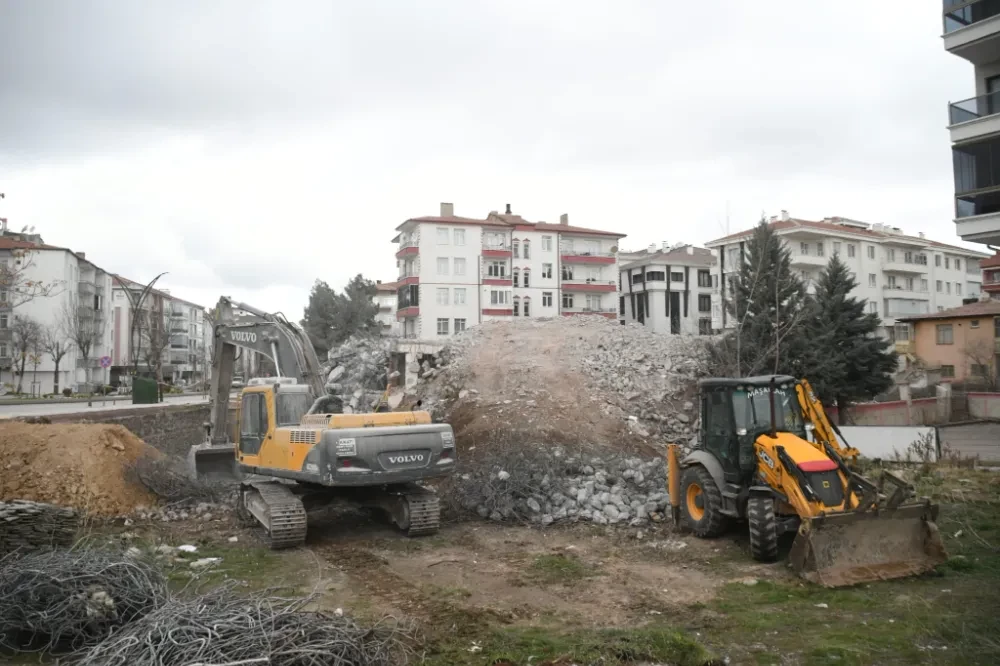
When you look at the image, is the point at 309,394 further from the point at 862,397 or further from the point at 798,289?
the point at 862,397

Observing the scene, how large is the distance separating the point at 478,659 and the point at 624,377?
16.4 meters

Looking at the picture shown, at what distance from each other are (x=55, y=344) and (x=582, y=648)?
178 ft

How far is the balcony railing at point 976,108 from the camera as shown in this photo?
62.7 feet

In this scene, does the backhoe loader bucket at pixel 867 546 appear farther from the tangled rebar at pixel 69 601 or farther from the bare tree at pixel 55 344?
the bare tree at pixel 55 344

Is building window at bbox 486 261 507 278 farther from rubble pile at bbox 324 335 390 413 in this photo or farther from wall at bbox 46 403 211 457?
wall at bbox 46 403 211 457

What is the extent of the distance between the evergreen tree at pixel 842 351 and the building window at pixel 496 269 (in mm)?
27981

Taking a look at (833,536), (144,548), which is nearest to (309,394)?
(144,548)

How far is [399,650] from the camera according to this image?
6.05m

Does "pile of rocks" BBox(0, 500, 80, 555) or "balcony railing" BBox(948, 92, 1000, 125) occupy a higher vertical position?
"balcony railing" BBox(948, 92, 1000, 125)

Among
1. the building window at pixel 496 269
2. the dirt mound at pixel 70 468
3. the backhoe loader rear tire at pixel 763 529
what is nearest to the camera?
the backhoe loader rear tire at pixel 763 529

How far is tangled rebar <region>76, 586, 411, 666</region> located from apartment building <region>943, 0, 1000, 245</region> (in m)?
19.0

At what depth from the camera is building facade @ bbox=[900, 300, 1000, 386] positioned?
3784 centimetres

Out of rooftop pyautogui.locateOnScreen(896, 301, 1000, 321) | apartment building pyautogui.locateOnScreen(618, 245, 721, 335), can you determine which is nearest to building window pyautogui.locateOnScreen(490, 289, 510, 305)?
apartment building pyautogui.locateOnScreen(618, 245, 721, 335)

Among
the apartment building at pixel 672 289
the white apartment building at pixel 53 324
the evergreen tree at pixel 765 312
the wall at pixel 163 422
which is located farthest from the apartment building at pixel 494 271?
the wall at pixel 163 422
